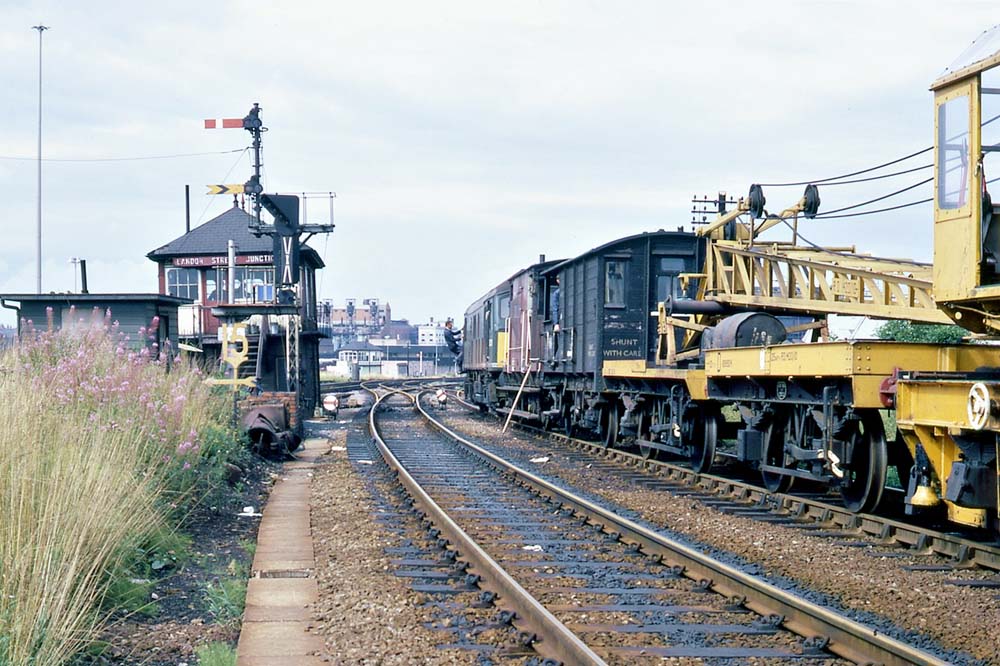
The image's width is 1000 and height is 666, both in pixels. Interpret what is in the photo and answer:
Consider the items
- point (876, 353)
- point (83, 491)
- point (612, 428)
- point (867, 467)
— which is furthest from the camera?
point (612, 428)

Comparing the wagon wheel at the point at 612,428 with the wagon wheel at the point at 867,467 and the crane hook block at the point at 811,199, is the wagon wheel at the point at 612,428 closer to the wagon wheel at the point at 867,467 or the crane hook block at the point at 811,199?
the crane hook block at the point at 811,199

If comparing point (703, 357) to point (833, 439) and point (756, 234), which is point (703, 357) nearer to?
point (756, 234)

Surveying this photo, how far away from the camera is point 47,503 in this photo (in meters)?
6.18

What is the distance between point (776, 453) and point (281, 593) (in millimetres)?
6887

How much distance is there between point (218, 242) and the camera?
4403cm

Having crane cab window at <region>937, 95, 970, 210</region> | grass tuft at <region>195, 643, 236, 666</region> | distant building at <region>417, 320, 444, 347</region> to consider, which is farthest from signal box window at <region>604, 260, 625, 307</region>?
distant building at <region>417, 320, 444, 347</region>

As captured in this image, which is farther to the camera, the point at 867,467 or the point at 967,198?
the point at 867,467

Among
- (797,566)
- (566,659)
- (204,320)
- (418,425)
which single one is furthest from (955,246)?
(204,320)

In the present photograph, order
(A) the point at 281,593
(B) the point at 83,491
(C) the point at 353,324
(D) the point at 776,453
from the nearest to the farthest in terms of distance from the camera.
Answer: (B) the point at 83,491, (A) the point at 281,593, (D) the point at 776,453, (C) the point at 353,324

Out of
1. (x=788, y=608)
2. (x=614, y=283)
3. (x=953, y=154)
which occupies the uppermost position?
(x=953, y=154)

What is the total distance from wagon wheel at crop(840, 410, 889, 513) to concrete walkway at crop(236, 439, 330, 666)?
16.8ft

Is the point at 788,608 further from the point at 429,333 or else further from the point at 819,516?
the point at 429,333

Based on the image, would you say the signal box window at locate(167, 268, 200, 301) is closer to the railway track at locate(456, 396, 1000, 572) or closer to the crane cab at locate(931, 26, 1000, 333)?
the railway track at locate(456, 396, 1000, 572)

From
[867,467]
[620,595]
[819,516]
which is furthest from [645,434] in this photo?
[620,595]
